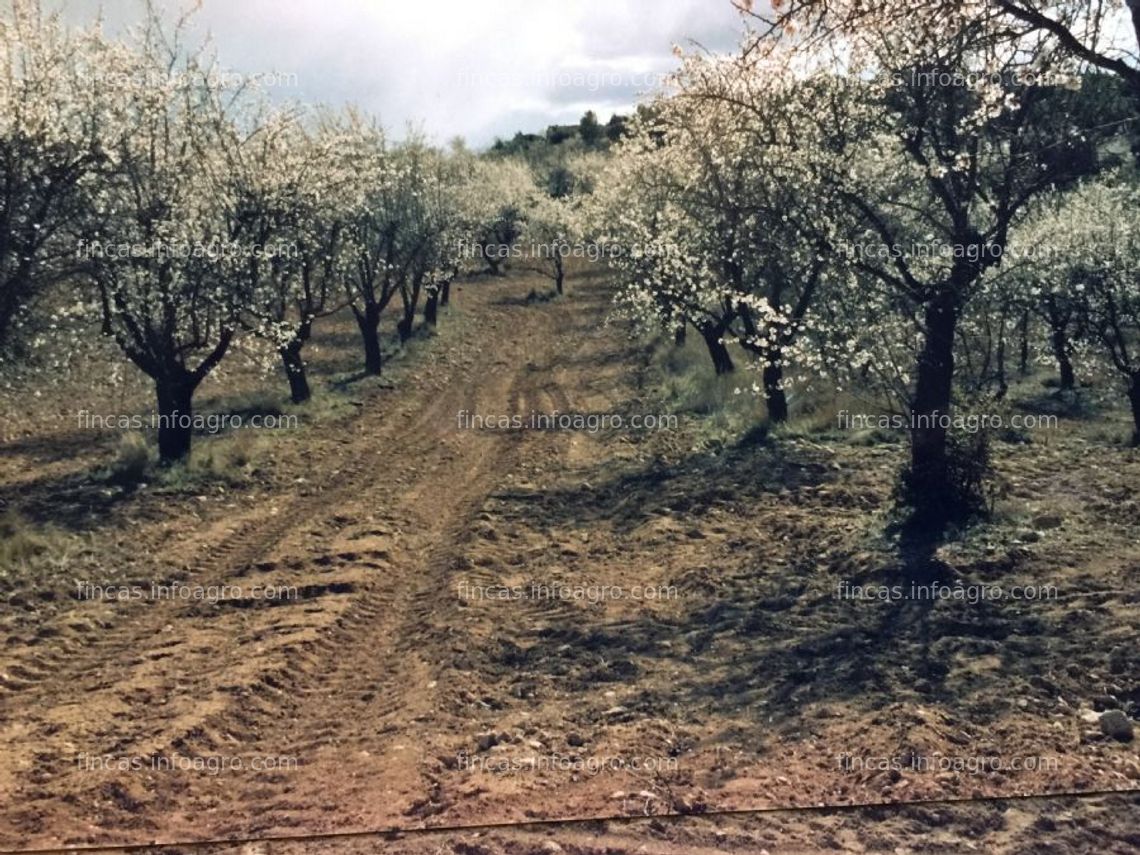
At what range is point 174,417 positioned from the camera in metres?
15.2

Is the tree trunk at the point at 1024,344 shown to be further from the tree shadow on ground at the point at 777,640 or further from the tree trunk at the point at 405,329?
the tree trunk at the point at 405,329

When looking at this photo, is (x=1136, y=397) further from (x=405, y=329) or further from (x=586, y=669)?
(x=405, y=329)

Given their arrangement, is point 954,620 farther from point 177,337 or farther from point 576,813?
point 177,337

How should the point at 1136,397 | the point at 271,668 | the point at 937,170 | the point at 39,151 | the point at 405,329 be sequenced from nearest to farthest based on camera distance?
1. the point at 271,668
2. the point at 937,170
3. the point at 39,151
4. the point at 1136,397
5. the point at 405,329

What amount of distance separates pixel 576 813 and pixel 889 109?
869 centimetres

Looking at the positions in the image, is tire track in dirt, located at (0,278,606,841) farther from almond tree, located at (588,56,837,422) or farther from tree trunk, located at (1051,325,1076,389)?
tree trunk, located at (1051,325,1076,389)

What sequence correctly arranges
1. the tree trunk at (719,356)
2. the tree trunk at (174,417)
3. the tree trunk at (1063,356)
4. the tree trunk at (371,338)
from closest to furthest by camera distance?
1. the tree trunk at (174,417)
2. the tree trunk at (1063,356)
3. the tree trunk at (719,356)
4. the tree trunk at (371,338)

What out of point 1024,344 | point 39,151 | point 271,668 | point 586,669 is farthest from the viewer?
point 1024,344

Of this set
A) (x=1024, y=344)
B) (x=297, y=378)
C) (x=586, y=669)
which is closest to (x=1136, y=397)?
(x=1024, y=344)

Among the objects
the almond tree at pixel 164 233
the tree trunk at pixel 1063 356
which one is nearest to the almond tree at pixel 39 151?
the almond tree at pixel 164 233

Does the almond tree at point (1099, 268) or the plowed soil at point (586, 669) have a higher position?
the almond tree at point (1099, 268)

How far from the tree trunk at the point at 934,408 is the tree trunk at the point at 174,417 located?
38.5ft

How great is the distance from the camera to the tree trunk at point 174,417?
15203 millimetres

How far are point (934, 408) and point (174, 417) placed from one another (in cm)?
1193
